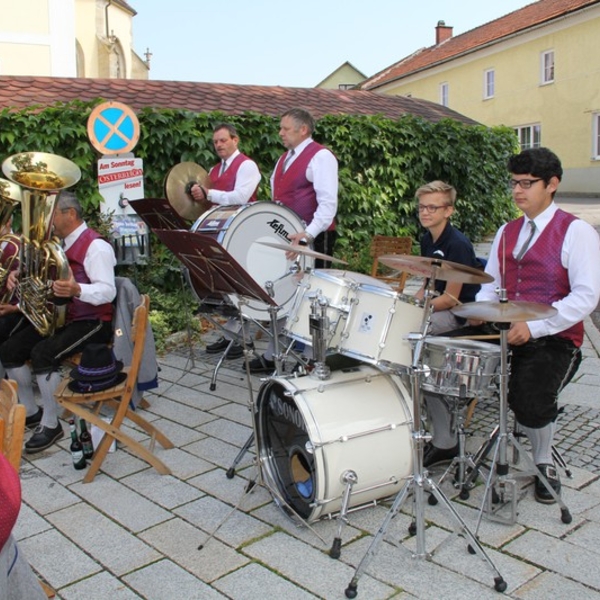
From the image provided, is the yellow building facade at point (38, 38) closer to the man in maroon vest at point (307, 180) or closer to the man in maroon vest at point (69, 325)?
the man in maroon vest at point (307, 180)

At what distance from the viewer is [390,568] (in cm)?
284

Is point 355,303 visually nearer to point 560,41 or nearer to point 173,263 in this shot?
point 173,263

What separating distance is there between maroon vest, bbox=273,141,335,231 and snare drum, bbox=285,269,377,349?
2.05 m

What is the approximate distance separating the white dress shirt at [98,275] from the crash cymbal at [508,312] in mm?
2289

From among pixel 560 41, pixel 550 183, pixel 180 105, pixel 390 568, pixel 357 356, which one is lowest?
pixel 390 568

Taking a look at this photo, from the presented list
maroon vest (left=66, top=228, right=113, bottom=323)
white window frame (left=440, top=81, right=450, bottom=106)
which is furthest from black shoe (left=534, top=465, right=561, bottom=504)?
white window frame (left=440, top=81, right=450, bottom=106)

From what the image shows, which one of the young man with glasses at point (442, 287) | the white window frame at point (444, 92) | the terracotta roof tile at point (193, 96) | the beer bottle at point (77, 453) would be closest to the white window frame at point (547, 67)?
the white window frame at point (444, 92)

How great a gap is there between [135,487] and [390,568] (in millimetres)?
1513

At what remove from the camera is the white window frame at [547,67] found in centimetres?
2575

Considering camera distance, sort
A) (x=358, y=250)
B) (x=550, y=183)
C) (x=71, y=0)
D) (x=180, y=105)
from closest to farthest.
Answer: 1. (x=550, y=183)
2. (x=180, y=105)
3. (x=358, y=250)
4. (x=71, y=0)

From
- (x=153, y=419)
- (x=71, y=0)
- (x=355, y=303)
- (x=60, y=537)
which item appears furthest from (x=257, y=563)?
(x=71, y=0)

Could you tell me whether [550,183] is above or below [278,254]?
above

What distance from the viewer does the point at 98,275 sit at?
13.8 feet

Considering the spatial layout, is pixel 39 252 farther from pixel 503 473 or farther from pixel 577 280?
pixel 577 280
